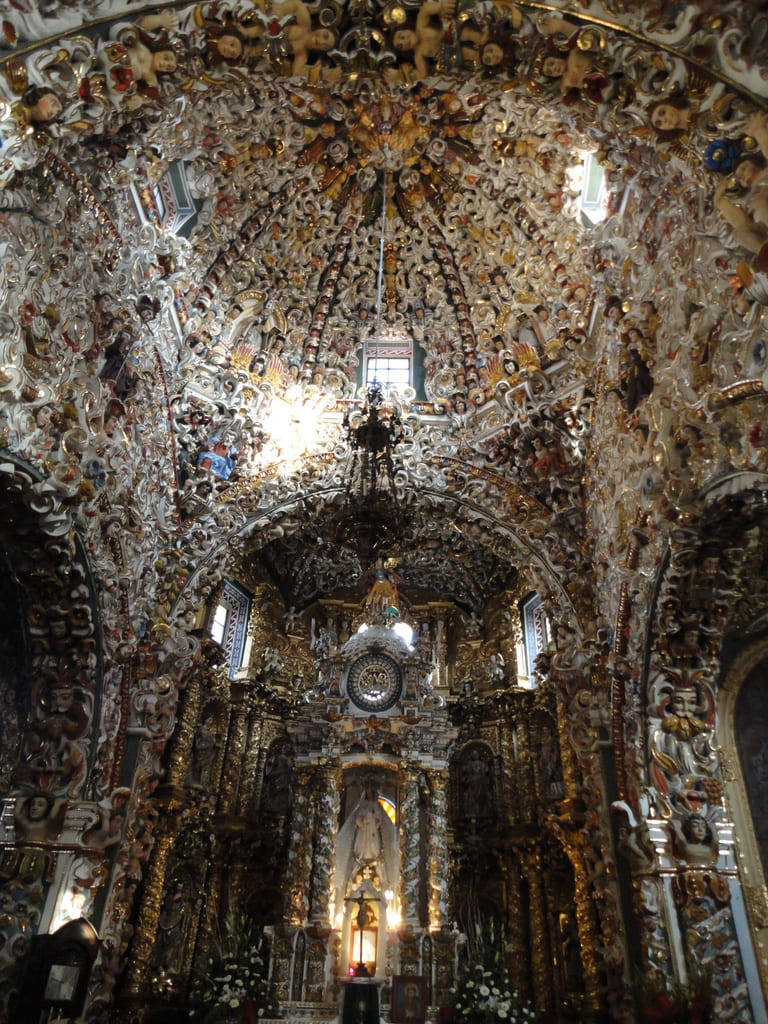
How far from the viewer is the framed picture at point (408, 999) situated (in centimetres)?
974

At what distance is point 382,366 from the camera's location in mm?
14586

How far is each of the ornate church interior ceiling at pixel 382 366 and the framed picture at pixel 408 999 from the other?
2311 mm

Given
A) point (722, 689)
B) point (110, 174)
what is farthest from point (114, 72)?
point (722, 689)

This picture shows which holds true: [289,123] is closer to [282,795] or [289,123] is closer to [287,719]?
[287,719]

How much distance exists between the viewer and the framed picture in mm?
9742

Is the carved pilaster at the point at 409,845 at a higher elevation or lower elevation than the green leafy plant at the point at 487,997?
higher

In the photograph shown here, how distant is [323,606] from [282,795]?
432 centimetres

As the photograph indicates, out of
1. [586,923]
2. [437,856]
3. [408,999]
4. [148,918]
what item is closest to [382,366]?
[437,856]

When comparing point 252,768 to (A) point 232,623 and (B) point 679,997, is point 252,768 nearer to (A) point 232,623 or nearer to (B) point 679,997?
(A) point 232,623

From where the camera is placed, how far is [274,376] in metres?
13.5

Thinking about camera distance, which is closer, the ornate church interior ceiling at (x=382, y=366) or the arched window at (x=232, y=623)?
the ornate church interior ceiling at (x=382, y=366)

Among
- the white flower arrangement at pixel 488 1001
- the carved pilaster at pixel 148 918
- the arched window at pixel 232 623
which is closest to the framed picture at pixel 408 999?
the white flower arrangement at pixel 488 1001

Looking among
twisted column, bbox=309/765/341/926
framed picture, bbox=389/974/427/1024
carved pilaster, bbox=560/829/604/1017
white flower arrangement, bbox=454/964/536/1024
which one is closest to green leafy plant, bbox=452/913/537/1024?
white flower arrangement, bbox=454/964/536/1024

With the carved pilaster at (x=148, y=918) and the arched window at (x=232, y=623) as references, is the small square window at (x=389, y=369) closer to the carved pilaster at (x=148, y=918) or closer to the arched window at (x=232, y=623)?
the arched window at (x=232, y=623)
